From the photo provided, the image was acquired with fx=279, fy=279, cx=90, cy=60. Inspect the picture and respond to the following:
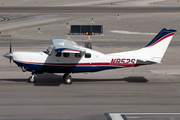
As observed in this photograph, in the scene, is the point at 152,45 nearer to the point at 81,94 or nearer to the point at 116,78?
the point at 116,78

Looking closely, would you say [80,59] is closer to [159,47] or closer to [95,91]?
[95,91]

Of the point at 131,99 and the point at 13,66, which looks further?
the point at 13,66

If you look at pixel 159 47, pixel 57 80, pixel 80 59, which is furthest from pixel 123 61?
pixel 57 80

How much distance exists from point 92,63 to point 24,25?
28831mm

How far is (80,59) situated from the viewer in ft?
57.3

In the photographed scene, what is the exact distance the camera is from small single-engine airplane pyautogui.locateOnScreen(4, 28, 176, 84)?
1720 centimetres

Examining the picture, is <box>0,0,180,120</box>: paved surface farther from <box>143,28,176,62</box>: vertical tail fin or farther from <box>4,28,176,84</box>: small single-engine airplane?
<box>143,28,176,62</box>: vertical tail fin

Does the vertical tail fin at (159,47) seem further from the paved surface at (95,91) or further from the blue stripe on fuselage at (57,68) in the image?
the blue stripe on fuselage at (57,68)

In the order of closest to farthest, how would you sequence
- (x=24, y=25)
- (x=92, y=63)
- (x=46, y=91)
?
(x=46, y=91) → (x=92, y=63) → (x=24, y=25)

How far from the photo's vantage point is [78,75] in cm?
2008

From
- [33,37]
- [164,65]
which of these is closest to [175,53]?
[164,65]

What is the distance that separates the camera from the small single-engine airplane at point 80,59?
17.2m

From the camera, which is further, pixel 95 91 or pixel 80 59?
pixel 80 59

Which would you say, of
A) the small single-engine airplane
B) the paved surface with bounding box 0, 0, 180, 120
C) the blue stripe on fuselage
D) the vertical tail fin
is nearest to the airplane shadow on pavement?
the paved surface with bounding box 0, 0, 180, 120
